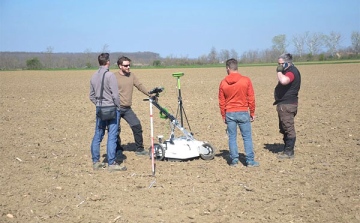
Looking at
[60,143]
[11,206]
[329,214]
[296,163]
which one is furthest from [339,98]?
[11,206]

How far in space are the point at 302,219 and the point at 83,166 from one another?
4620mm

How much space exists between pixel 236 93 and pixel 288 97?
4.26 ft

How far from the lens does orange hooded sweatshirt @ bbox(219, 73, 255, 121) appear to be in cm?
784

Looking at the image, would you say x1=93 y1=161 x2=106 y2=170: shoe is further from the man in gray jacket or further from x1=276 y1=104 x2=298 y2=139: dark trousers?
x1=276 y1=104 x2=298 y2=139: dark trousers

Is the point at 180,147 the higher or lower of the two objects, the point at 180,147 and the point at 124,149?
the higher

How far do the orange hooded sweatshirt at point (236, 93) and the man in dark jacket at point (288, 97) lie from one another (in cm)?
83

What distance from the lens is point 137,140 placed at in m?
9.36

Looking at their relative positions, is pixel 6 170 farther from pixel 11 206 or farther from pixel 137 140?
pixel 137 140

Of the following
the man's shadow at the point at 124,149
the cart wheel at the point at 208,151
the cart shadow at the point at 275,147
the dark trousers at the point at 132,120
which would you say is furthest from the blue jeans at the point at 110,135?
the cart shadow at the point at 275,147

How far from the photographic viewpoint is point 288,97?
8.54 meters

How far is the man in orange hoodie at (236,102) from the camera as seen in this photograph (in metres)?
7.86

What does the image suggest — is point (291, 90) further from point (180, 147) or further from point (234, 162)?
point (180, 147)

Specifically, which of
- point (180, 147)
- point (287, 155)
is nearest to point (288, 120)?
point (287, 155)

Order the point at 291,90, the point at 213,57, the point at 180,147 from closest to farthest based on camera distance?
1. the point at 291,90
2. the point at 180,147
3. the point at 213,57
